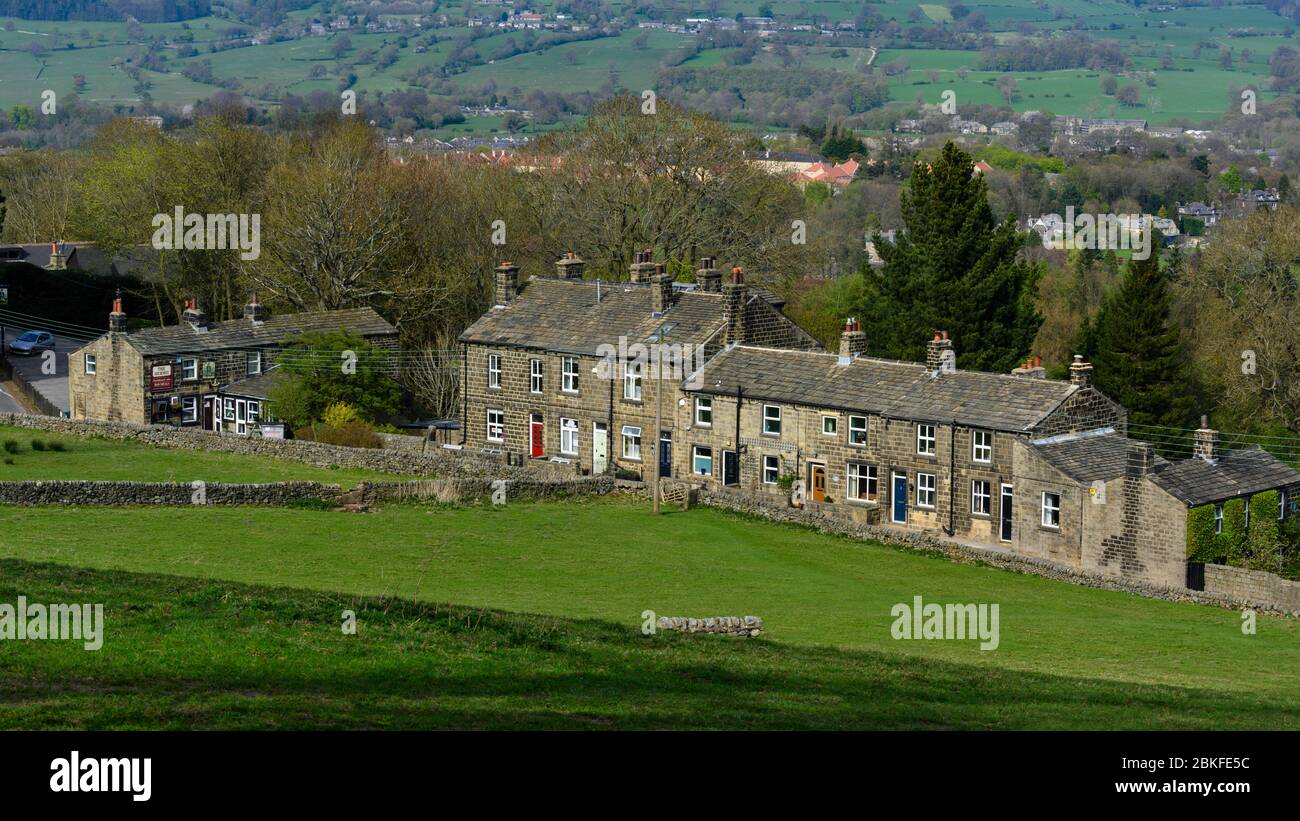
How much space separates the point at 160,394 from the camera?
226 feet

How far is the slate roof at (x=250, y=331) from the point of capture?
228 feet

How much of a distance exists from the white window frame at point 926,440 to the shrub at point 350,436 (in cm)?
1925

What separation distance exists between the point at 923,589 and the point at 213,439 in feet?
87.0

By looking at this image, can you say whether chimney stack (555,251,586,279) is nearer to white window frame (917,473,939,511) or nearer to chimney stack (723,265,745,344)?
chimney stack (723,265,745,344)

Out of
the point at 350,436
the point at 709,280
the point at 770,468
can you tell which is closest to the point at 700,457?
the point at 770,468

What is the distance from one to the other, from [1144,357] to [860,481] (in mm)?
17767

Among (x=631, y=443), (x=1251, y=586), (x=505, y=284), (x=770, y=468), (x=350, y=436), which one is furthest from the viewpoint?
(x=505, y=284)

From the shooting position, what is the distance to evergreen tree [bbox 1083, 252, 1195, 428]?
2751 inches

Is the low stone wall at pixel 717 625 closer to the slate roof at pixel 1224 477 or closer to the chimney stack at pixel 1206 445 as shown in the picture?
the slate roof at pixel 1224 477

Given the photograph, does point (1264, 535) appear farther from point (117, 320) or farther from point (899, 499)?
point (117, 320)

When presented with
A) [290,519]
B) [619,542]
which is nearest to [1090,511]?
[619,542]

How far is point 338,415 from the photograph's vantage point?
65.3 m

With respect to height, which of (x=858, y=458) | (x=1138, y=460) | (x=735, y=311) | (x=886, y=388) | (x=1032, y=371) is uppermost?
(x=735, y=311)
